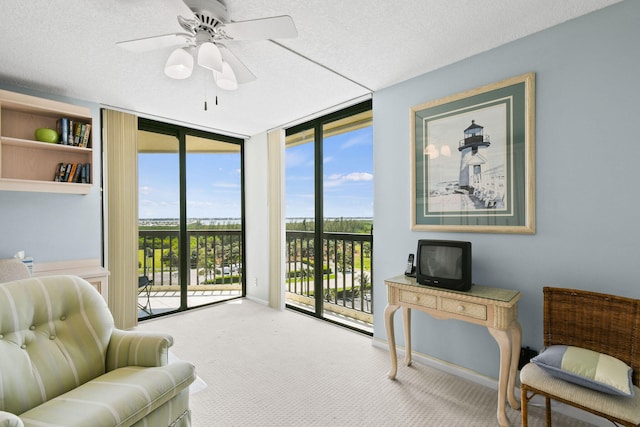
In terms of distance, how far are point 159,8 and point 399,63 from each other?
167 centimetres

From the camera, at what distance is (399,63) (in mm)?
2281

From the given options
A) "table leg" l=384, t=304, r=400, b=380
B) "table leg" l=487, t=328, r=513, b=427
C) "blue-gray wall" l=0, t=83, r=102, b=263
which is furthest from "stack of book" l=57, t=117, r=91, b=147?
"table leg" l=487, t=328, r=513, b=427

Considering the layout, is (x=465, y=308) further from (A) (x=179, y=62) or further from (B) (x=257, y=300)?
(B) (x=257, y=300)

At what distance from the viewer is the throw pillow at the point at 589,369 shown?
1298mm

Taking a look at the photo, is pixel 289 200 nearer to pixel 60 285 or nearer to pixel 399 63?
pixel 399 63

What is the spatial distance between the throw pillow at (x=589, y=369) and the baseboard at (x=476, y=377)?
19.2 inches

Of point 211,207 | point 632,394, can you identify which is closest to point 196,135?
point 211,207

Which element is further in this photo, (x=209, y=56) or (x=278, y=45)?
(x=278, y=45)

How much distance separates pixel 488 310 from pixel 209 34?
92.2 inches

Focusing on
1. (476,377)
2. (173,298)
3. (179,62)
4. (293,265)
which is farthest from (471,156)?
(173,298)

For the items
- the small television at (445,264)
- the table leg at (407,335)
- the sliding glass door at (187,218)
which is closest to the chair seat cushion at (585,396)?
the small television at (445,264)

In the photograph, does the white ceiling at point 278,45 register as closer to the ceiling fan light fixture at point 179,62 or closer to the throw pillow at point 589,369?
the ceiling fan light fixture at point 179,62

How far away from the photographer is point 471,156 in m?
2.19

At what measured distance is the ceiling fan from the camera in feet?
4.97
